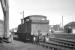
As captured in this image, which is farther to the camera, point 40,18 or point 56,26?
point 56,26

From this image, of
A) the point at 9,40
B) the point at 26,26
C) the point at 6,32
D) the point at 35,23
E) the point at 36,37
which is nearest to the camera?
the point at 6,32

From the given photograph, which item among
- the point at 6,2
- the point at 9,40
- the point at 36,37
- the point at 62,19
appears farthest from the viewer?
the point at 62,19

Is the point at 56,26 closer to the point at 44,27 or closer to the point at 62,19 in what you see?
the point at 62,19

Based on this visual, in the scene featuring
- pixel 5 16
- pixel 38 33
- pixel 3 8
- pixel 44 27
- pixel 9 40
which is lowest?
pixel 9 40

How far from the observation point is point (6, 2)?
8.46 metres

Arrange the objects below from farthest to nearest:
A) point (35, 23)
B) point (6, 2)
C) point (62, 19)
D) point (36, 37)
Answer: point (62, 19) → point (35, 23) → point (36, 37) → point (6, 2)

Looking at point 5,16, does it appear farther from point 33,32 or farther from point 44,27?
point 44,27

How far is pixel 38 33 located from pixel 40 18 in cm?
279

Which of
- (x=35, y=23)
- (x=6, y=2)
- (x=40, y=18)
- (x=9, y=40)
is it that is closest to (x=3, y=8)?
(x=6, y=2)

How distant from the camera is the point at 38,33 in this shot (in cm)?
1122

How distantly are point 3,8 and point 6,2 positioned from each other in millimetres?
813

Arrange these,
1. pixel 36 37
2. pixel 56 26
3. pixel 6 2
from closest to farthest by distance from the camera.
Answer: pixel 6 2 → pixel 36 37 → pixel 56 26

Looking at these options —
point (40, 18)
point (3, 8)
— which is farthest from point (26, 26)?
point (3, 8)

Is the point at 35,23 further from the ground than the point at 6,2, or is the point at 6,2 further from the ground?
the point at 6,2
